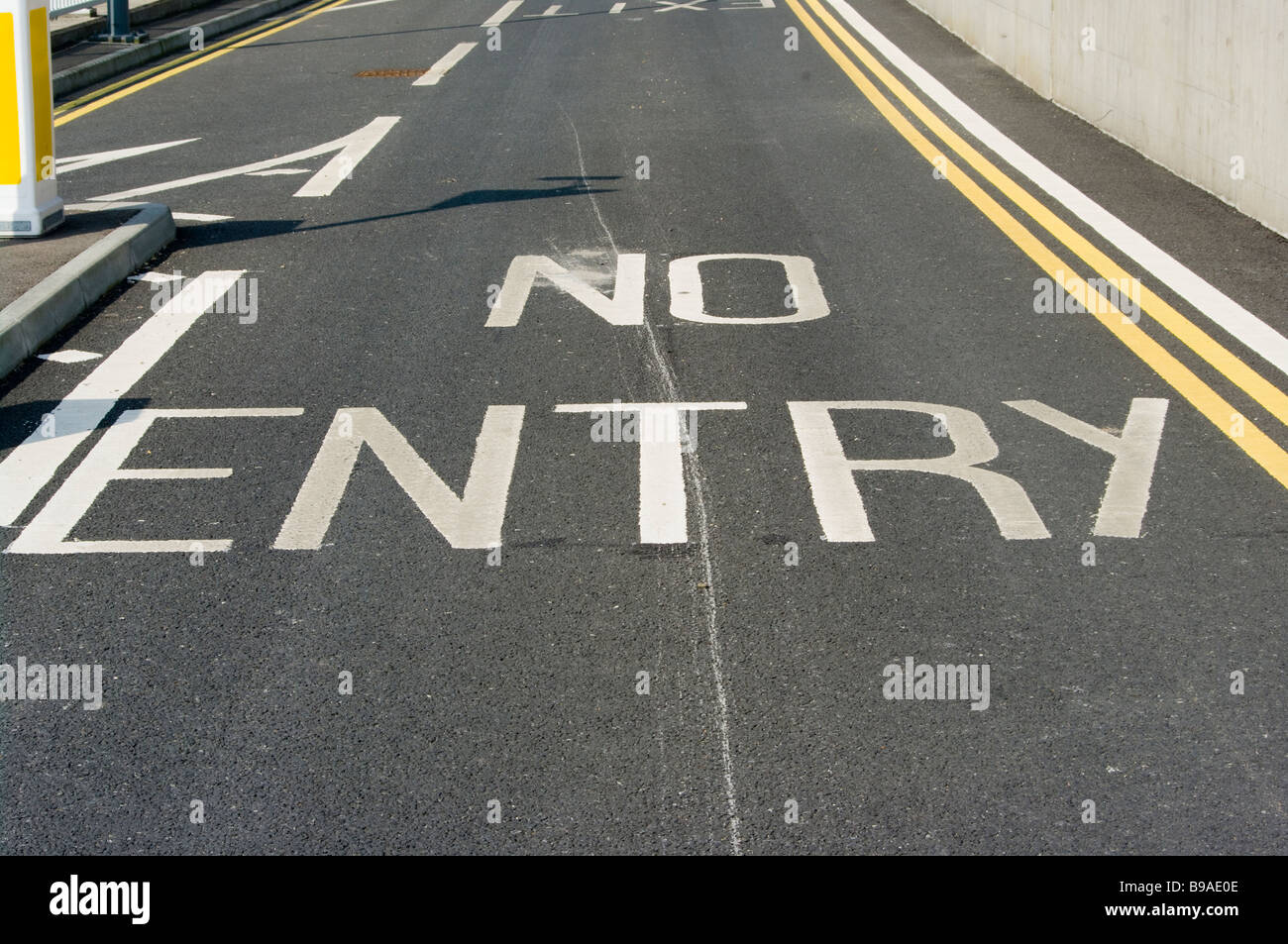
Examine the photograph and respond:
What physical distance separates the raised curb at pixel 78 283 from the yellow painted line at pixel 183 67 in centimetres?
548

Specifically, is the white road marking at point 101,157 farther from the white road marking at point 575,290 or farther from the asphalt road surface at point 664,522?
the white road marking at point 575,290

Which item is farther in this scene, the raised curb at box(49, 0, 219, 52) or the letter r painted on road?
the raised curb at box(49, 0, 219, 52)

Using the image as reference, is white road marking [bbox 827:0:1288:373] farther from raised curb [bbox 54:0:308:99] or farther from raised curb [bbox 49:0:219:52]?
raised curb [bbox 49:0:219:52]

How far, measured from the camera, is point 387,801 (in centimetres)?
395

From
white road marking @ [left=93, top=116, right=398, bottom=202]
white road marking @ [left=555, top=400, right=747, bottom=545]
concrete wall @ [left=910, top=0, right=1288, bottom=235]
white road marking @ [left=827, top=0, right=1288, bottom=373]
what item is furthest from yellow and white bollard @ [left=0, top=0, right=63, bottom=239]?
concrete wall @ [left=910, top=0, right=1288, bottom=235]

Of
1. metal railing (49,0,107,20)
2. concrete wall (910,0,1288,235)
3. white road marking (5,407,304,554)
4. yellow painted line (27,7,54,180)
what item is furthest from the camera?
metal railing (49,0,107,20)

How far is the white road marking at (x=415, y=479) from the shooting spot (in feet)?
18.3

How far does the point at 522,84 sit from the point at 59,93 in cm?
488

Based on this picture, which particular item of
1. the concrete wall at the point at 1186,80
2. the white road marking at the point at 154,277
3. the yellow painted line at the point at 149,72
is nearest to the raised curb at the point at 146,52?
the yellow painted line at the point at 149,72

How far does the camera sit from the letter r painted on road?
556 cm

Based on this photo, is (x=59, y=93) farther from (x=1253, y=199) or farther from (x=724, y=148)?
(x=1253, y=199)

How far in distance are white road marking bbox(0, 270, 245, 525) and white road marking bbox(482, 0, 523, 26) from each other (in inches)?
524

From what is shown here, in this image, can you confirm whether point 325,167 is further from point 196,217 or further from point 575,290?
point 575,290
